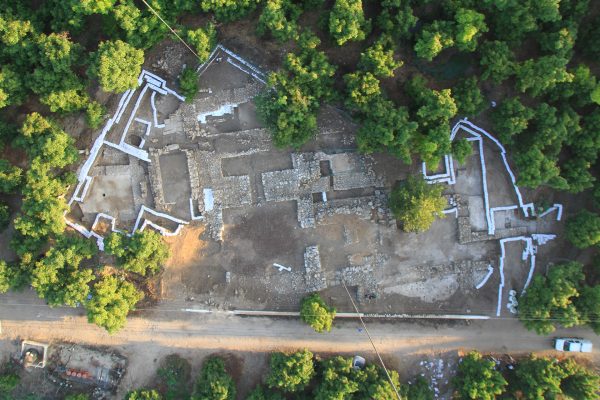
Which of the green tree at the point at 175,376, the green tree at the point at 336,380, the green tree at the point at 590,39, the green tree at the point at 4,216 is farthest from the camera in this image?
the green tree at the point at 175,376

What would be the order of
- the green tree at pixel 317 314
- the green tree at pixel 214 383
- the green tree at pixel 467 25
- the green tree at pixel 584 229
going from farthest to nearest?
the green tree at pixel 317 314 < the green tree at pixel 214 383 < the green tree at pixel 584 229 < the green tree at pixel 467 25

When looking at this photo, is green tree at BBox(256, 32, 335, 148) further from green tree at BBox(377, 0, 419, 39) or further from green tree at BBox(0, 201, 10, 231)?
green tree at BBox(0, 201, 10, 231)

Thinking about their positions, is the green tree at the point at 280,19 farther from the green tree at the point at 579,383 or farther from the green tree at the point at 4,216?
the green tree at the point at 579,383

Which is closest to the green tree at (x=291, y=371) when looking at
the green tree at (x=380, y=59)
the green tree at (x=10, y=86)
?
the green tree at (x=380, y=59)

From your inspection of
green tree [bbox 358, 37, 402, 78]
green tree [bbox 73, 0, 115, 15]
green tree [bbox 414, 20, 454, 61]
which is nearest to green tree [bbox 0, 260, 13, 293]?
green tree [bbox 73, 0, 115, 15]

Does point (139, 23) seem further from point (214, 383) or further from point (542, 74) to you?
point (542, 74)

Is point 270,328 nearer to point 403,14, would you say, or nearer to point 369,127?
point 369,127

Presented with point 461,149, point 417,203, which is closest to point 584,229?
point 461,149
